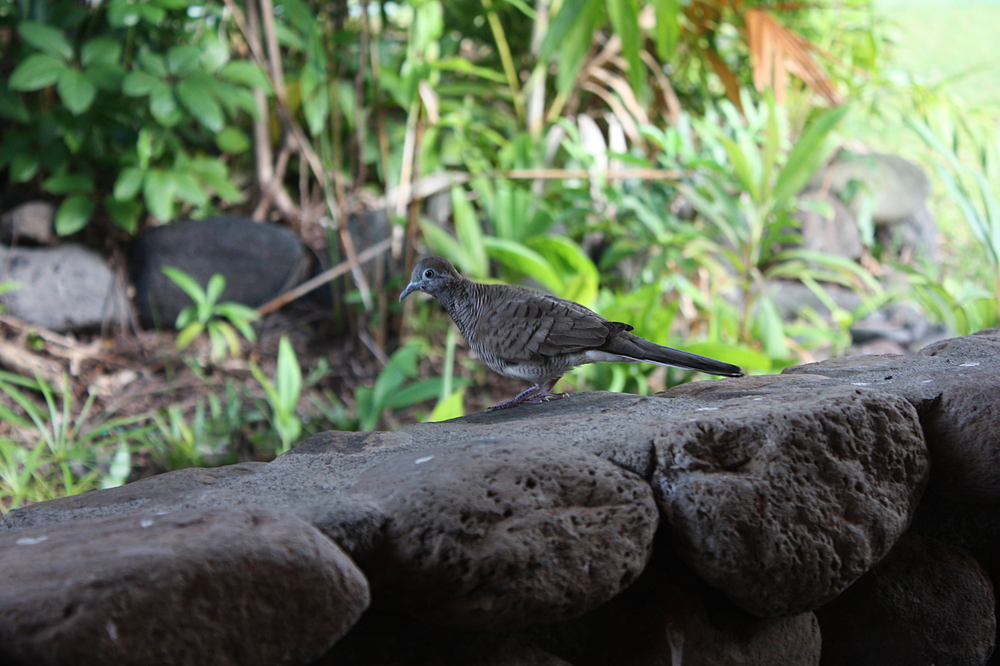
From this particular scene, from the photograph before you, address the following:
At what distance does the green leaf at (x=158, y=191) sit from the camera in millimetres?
4348

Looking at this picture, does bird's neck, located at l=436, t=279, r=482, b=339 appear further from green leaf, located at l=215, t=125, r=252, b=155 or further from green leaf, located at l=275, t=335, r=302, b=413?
green leaf, located at l=215, t=125, r=252, b=155

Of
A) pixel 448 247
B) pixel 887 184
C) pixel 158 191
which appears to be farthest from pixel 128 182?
pixel 887 184

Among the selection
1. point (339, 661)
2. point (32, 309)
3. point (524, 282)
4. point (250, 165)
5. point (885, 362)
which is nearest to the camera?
point (339, 661)

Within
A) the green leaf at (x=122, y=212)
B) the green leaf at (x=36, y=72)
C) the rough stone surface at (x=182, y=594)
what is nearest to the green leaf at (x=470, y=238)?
the green leaf at (x=122, y=212)

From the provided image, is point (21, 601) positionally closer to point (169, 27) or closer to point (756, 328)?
point (756, 328)

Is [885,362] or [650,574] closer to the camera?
[650,574]

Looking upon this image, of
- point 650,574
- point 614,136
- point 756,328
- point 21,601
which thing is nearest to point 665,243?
point 756,328

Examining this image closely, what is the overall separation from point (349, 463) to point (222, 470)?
0.31 meters

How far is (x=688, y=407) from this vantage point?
2096mm

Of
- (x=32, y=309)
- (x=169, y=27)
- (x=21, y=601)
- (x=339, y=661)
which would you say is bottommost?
(x=32, y=309)

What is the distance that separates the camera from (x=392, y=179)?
16.9 feet

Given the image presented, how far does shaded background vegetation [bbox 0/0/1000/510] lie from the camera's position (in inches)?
154

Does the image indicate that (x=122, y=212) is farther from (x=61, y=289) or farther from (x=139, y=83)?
(x=139, y=83)

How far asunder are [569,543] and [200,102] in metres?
3.44
